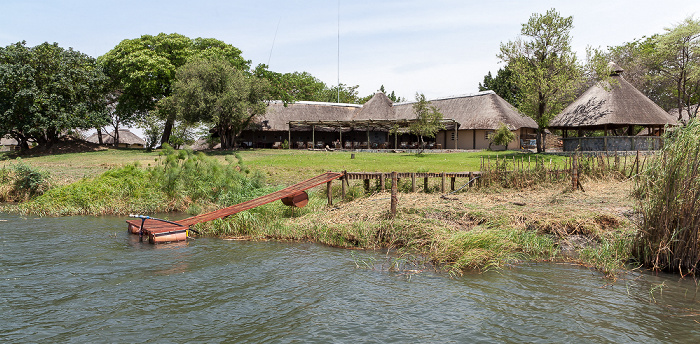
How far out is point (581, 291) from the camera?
27.6ft

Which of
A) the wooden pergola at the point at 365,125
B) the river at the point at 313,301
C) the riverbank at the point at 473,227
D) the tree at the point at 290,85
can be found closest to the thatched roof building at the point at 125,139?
the tree at the point at 290,85

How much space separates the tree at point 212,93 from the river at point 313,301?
84.7 feet

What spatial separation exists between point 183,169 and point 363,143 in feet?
105

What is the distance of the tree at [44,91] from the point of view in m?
35.8

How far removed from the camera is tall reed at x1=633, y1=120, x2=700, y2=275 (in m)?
8.38

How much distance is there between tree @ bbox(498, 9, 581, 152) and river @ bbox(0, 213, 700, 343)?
2462 centimetres

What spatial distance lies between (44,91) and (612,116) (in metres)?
40.5

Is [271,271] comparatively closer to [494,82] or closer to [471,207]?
[471,207]

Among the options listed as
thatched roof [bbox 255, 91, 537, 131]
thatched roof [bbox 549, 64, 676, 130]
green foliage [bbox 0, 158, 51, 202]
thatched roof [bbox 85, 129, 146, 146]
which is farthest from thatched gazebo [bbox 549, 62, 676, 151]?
thatched roof [bbox 85, 129, 146, 146]

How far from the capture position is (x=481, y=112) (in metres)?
43.6

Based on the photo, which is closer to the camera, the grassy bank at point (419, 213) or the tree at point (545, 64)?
the grassy bank at point (419, 213)

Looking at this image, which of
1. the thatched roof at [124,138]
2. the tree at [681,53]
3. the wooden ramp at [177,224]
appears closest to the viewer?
the wooden ramp at [177,224]

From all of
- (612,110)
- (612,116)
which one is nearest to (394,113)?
(612,110)

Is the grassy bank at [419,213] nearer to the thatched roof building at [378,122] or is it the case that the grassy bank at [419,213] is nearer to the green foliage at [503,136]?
the green foliage at [503,136]
